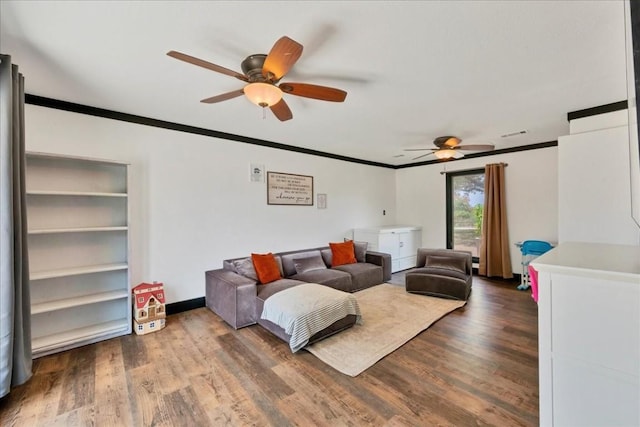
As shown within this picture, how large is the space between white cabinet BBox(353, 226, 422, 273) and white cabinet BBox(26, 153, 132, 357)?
4141 millimetres

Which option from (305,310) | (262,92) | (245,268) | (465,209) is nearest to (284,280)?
(245,268)

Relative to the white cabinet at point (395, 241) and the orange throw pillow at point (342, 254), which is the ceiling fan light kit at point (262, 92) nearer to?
the orange throw pillow at point (342, 254)

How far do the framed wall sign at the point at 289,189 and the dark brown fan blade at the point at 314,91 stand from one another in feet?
7.85

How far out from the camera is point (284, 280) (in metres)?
3.67

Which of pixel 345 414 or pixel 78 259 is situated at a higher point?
pixel 78 259

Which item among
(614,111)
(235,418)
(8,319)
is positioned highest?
(614,111)

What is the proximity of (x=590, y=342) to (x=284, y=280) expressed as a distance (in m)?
3.01

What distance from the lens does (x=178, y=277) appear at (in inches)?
141

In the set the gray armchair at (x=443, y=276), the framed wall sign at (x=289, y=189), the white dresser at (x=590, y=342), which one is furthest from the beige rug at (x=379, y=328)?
the framed wall sign at (x=289, y=189)

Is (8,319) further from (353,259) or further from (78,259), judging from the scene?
(353,259)

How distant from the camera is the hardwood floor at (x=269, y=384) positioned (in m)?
1.77

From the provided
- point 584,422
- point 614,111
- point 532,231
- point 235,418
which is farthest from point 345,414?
point 532,231

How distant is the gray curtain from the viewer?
1.91 metres

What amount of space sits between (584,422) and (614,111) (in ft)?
11.0
